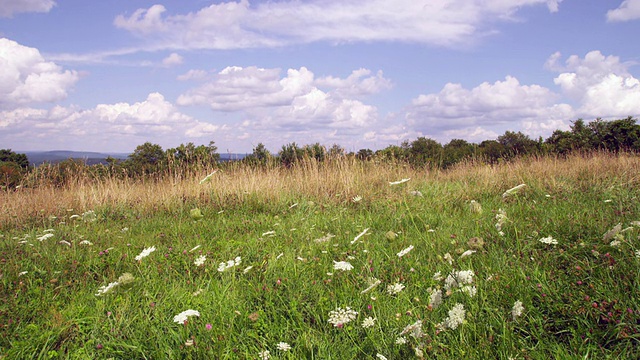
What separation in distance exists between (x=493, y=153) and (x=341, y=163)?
12.2m

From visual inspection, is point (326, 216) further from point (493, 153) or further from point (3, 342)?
point (493, 153)

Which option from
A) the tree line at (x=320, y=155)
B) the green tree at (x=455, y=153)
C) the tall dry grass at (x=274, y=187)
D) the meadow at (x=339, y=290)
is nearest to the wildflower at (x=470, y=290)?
the meadow at (x=339, y=290)

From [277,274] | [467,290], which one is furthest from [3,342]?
[467,290]

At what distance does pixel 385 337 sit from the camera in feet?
6.65

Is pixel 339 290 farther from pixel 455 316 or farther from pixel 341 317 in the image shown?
pixel 455 316

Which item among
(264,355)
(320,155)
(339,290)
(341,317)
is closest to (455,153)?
(320,155)

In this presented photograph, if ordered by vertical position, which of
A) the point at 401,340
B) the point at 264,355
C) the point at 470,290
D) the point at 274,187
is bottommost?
the point at 264,355

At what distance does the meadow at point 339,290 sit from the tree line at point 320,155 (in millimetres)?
4452

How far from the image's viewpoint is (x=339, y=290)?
2607mm

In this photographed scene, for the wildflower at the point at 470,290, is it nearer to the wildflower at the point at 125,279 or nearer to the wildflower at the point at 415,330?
the wildflower at the point at 415,330

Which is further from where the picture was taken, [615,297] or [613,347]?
[615,297]

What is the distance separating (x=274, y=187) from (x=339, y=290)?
4.91 metres

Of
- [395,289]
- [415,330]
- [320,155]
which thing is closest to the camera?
[415,330]

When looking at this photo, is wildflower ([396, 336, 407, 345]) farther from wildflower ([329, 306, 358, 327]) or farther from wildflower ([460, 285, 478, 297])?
wildflower ([460, 285, 478, 297])
